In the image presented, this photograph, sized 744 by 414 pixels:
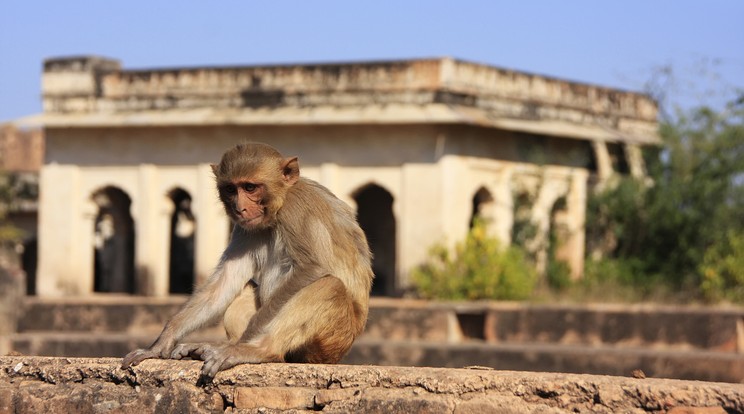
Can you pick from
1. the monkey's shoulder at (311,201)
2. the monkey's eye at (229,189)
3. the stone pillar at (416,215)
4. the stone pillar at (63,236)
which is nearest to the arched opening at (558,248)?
the stone pillar at (416,215)

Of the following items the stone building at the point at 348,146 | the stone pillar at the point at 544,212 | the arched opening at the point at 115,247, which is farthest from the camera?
the arched opening at the point at 115,247

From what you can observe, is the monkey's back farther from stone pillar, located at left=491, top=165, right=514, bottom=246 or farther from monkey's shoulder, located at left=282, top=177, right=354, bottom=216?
stone pillar, located at left=491, top=165, right=514, bottom=246

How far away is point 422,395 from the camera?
16.3 feet

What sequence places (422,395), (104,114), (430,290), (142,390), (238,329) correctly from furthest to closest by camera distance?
(104,114), (430,290), (238,329), (142,390), (422,395)

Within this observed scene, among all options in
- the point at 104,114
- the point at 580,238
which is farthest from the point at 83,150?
the point at 580,238

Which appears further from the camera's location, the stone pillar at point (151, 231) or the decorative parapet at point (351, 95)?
the stone pillar at point (151, 231)

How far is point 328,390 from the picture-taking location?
5.15 m

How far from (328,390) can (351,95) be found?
14273mm

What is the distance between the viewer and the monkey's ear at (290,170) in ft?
19.9

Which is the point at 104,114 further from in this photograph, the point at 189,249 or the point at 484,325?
the point at 484,325

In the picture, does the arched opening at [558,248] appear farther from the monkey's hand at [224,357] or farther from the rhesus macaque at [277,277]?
the monkey's hand at [224,357]

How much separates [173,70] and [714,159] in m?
8.55

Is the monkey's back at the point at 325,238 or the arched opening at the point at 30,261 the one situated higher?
the monkey's back at the point at 325,238

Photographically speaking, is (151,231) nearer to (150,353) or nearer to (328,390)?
(150,353)
